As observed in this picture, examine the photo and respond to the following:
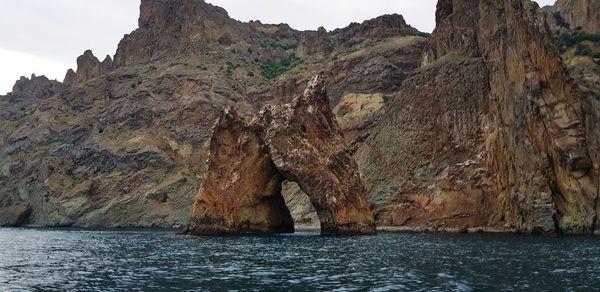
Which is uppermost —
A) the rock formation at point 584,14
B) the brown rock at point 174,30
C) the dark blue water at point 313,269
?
the brown rock at point 174,30

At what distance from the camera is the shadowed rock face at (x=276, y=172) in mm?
65500

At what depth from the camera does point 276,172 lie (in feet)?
229

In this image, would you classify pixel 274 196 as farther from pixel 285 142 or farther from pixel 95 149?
pixel 95 149

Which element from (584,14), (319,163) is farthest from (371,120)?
(319,163)

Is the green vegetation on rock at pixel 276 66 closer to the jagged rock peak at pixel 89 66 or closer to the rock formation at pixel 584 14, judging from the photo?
the jagged rock peak at pixel 89 66

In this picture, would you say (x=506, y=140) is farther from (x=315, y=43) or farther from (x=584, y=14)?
(x=315, y=43)

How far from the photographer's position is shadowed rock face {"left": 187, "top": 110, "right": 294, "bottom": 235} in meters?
68.0

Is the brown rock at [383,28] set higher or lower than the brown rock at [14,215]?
higher

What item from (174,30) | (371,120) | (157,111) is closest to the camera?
(371,120)

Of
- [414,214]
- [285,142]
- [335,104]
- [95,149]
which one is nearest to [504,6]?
[414,214]

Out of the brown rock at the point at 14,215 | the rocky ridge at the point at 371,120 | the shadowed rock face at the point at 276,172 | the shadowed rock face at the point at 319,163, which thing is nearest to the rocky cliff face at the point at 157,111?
the brown rock at the point at 14,215

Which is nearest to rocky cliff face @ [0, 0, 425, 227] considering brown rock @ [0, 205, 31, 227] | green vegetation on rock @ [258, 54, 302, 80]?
brown rock @ [0, 205, 31, 227]

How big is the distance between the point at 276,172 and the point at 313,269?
1492 inches

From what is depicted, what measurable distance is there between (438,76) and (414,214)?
2651 cm
